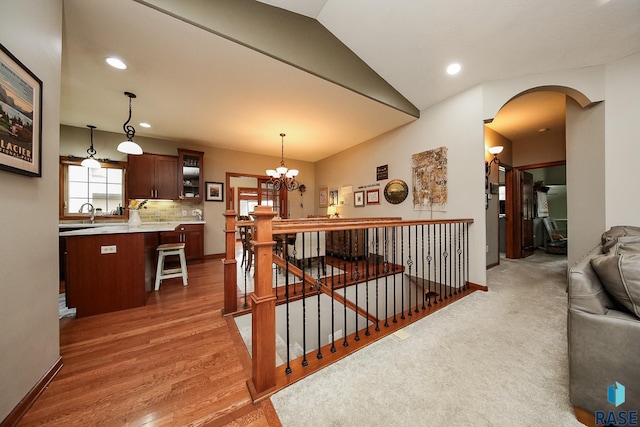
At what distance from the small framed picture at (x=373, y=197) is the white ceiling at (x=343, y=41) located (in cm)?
157

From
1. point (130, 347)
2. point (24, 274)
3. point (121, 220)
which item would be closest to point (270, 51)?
point (24, 274)

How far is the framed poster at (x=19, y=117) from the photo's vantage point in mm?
1080

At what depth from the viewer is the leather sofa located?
0.92 meters

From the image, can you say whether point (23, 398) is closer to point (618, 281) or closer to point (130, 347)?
point (130, 347)

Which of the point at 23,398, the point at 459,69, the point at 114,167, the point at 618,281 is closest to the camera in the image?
the point at 618,281

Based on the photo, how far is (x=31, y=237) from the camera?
1.29 metres

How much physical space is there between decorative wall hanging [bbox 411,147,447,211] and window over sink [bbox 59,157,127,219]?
598cm

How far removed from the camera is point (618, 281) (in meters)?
0.98

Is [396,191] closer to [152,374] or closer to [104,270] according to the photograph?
[152,374]

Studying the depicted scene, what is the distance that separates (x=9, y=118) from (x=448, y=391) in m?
2.90

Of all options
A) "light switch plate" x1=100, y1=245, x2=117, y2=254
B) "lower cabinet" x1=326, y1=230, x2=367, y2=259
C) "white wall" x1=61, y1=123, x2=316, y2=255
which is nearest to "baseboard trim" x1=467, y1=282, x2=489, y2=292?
"lower cabinet" x1=326, y1=230, x2=367, y2=259

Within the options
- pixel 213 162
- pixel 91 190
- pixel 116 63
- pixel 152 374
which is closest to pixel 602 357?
pixel 152 374

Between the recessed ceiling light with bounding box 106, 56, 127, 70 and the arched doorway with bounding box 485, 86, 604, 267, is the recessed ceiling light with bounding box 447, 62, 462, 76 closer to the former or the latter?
the arched doorway with bounding box 485, 86, 604, 267

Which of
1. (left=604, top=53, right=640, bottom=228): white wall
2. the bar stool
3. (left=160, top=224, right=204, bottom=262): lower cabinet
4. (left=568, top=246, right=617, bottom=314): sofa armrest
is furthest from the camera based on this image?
(left=160, top=224, right=204, bottom=262): lower cabinet
